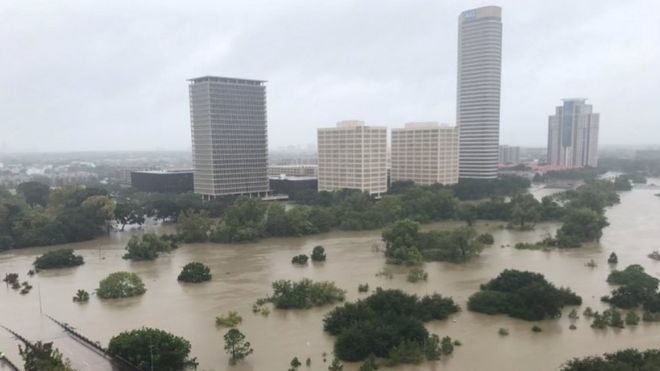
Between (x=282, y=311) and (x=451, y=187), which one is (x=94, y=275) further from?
(x=451, y=187)

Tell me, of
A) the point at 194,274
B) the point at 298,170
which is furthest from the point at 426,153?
the point at 194,274

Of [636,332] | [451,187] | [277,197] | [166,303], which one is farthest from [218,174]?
[636,332]

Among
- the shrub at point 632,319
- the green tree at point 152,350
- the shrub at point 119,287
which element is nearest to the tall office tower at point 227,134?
the shrub at point 119,287

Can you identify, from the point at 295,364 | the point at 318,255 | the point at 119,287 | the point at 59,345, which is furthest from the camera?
the point at 318,255

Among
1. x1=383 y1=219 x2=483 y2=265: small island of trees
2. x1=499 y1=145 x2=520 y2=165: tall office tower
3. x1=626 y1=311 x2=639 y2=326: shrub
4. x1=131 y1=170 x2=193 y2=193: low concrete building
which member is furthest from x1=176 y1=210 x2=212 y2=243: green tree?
x1=499 y1=145 x2=520 y2=165: tall office tower

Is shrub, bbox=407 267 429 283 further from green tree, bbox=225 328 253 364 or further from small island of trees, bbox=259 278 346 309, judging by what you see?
green tree, bbox=225 328 253 364

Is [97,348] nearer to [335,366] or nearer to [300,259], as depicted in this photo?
[335,366]
